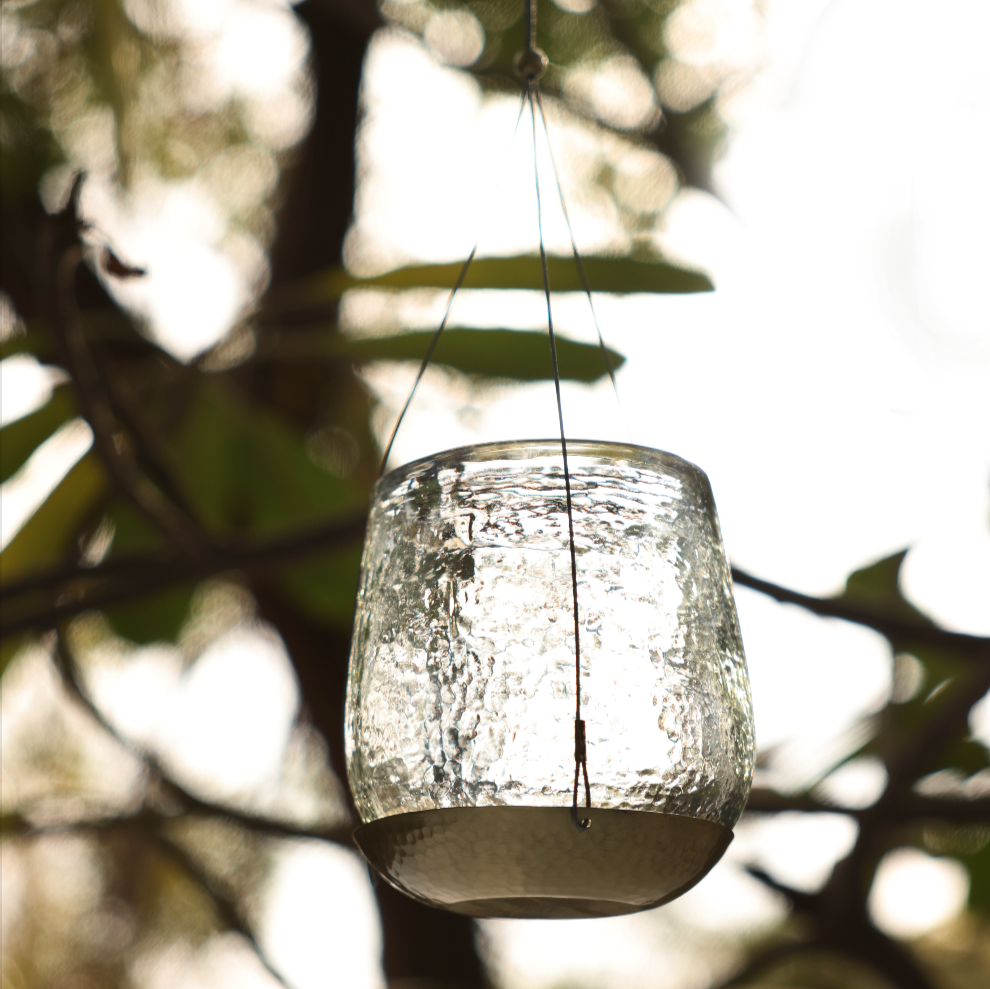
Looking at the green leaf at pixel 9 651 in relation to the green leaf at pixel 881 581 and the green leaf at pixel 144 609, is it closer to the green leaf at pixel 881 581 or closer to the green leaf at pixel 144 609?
the green leaf at pixel 144 609

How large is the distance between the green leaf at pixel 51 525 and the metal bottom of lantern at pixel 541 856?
2.00ft

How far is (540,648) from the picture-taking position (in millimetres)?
397

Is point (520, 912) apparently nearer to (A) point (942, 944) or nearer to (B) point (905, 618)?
(B) point (905, 618)

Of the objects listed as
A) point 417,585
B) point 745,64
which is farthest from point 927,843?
point 417,585

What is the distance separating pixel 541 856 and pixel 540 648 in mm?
73

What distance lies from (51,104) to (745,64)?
983mm

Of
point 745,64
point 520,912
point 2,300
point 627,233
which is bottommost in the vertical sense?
point 520,912

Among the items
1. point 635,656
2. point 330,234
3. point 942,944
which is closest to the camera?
point 635,656

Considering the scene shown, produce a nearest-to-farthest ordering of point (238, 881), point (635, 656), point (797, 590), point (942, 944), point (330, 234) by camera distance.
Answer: point (635, 656)
point (797, 590)
point (330, 234)
point (238, 881)
point (942, 944)

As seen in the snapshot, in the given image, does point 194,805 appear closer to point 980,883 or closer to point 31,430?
point 31,430

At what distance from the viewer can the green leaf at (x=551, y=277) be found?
0.65 m

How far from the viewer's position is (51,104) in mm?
1487

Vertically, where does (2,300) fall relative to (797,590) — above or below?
above

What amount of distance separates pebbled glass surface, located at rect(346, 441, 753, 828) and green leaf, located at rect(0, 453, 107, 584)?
0.58m
